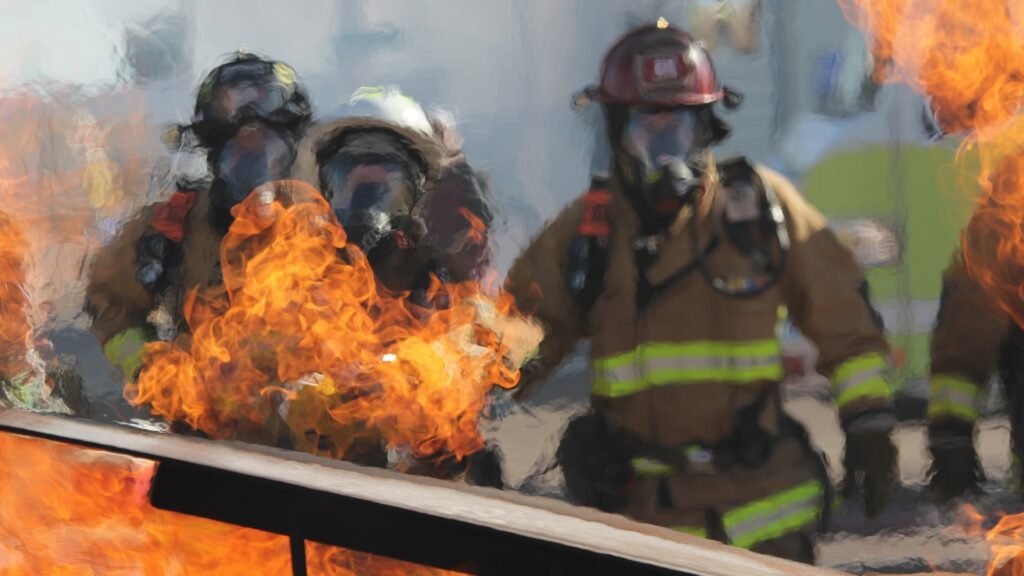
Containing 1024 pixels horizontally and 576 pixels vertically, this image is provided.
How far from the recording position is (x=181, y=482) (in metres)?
1.74

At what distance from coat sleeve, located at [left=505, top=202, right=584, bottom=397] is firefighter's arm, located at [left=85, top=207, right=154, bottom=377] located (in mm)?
1689

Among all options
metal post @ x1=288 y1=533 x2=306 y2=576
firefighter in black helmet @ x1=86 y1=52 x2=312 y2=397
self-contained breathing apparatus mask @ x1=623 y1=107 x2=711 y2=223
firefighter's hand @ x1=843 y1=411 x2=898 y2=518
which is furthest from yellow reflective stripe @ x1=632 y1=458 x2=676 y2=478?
firefighter in black helmet @ x1=86 y1=52 x2=312 y2=397

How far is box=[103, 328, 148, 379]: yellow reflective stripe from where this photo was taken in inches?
158

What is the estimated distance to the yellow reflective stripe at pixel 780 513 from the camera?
3.09m

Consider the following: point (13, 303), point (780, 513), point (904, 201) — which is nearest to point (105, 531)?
point (780, 513)

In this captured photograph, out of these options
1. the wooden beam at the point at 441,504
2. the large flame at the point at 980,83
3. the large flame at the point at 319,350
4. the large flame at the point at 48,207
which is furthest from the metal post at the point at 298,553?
the large flame at the point at 48,207

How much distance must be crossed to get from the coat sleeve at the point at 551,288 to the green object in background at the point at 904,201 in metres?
3.06

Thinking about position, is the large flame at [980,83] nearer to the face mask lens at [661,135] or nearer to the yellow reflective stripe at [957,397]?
the yellow reflective stripe at [957,397]

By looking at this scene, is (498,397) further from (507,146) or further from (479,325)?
(479,325)

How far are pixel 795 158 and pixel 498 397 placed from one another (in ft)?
7.45

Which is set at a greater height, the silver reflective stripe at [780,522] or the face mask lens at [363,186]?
the face mask lens at [363,186]

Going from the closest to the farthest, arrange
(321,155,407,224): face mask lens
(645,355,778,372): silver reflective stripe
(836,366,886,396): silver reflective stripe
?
1. (836,366,886,396): silver reflective stripe
2. (645,355,778,372): silver reflective stripe
3. (321,155,407,224): face mask lens

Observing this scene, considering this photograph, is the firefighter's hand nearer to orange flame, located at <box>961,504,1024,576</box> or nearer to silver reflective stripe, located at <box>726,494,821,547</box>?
silver reflective stripe, located at <box>726,494,821,547</box>

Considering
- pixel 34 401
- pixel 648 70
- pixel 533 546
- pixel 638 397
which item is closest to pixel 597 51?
pixel 648 70
